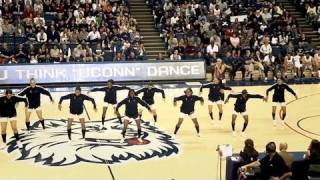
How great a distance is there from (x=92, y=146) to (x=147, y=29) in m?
16.3

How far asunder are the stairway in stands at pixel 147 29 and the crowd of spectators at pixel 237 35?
1.82 feet

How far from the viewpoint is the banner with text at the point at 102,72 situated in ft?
92.5

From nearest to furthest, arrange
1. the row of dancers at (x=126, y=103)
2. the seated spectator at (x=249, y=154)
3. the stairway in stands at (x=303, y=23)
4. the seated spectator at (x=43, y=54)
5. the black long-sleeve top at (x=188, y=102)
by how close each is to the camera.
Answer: the seated spectator at (x=249, y=154) < the row of dancers at (x=126, y=103) < the black long-sleeve top at (x=188, y=102) < the seated spectator at (x=43, y=54) < the stairway in stands at (x=303, y=23)

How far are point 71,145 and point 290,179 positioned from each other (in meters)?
9.06

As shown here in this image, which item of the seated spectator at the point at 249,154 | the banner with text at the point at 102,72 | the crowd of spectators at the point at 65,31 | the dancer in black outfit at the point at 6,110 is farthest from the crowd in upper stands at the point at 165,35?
the seated spectator at the point at 249,154

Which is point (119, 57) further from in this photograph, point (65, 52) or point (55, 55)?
point (55, 55)

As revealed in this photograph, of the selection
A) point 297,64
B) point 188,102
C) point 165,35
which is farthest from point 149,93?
point 297,64

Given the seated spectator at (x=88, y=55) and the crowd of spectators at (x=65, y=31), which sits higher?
Result: the crowd of spectators at (x=65, y=31)

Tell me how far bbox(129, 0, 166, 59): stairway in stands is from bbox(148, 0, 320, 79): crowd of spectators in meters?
0.56

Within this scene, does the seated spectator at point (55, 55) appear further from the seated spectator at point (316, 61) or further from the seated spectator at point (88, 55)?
the seated spectator at point (316, 61)

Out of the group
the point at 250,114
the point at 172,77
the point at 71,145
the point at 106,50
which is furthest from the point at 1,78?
the point at 250,114

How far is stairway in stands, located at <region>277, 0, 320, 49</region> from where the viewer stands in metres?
35.2

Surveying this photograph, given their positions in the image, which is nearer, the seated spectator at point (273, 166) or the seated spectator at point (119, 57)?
the seated spectator at point (273, 166)

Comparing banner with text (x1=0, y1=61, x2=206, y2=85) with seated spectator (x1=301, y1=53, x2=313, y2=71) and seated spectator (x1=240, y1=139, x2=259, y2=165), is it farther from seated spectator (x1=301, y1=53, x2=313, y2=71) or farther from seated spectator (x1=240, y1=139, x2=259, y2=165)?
seated spectator (x1=240, y1=139, x2=259, y2=165)
